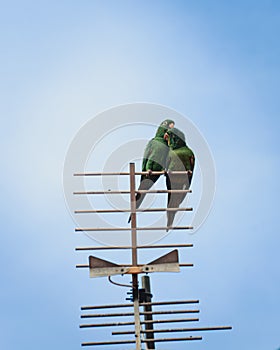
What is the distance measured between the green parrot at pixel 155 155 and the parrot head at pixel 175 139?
6cm

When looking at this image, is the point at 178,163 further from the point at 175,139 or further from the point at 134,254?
the point at 134,254

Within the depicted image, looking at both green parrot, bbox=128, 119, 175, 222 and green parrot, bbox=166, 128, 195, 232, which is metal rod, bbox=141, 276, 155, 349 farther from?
green parrot, bbox=128, 119, 175, 222

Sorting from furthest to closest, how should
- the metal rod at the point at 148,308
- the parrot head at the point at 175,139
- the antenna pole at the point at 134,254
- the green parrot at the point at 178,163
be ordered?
the parrot head at the point at 175,139 < the green parrot at the point at 178,163 < the metal rod at the point at 148,308 < the antenna pole at the point at 134,254

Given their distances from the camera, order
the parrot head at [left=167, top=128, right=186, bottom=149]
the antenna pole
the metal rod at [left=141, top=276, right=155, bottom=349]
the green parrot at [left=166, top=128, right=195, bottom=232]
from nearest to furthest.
Result: the antenna pole
the metal rod at [left=141, top=276, right=155, bottom=349]
the green parrot at [left=166, top=128, right=195, bottom=232]
the parrot head at [left=167, top=128, right=186, bottom=149]

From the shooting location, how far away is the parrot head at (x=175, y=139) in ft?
35.2

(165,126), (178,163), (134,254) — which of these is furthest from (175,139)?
(134,254)

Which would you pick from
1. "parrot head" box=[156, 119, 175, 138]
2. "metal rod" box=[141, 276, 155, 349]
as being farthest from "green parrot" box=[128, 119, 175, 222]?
"metal rod" box=[141, 276, 155, 349]

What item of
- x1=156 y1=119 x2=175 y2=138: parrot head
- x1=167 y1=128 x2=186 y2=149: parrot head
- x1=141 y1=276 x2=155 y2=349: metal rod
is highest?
x1=156 y1=119 x2=175 y2=138: parrot head

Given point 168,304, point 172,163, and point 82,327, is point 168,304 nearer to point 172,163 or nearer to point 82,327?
point 82,327

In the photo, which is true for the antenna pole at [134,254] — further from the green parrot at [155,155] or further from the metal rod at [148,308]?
the green parrot at [155,155]

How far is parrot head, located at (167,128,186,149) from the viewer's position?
1073 cm

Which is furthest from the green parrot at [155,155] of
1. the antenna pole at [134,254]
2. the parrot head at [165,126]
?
the antenna pole at [134,254]

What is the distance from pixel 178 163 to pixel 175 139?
0.39 meters

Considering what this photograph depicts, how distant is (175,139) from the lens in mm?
10773
